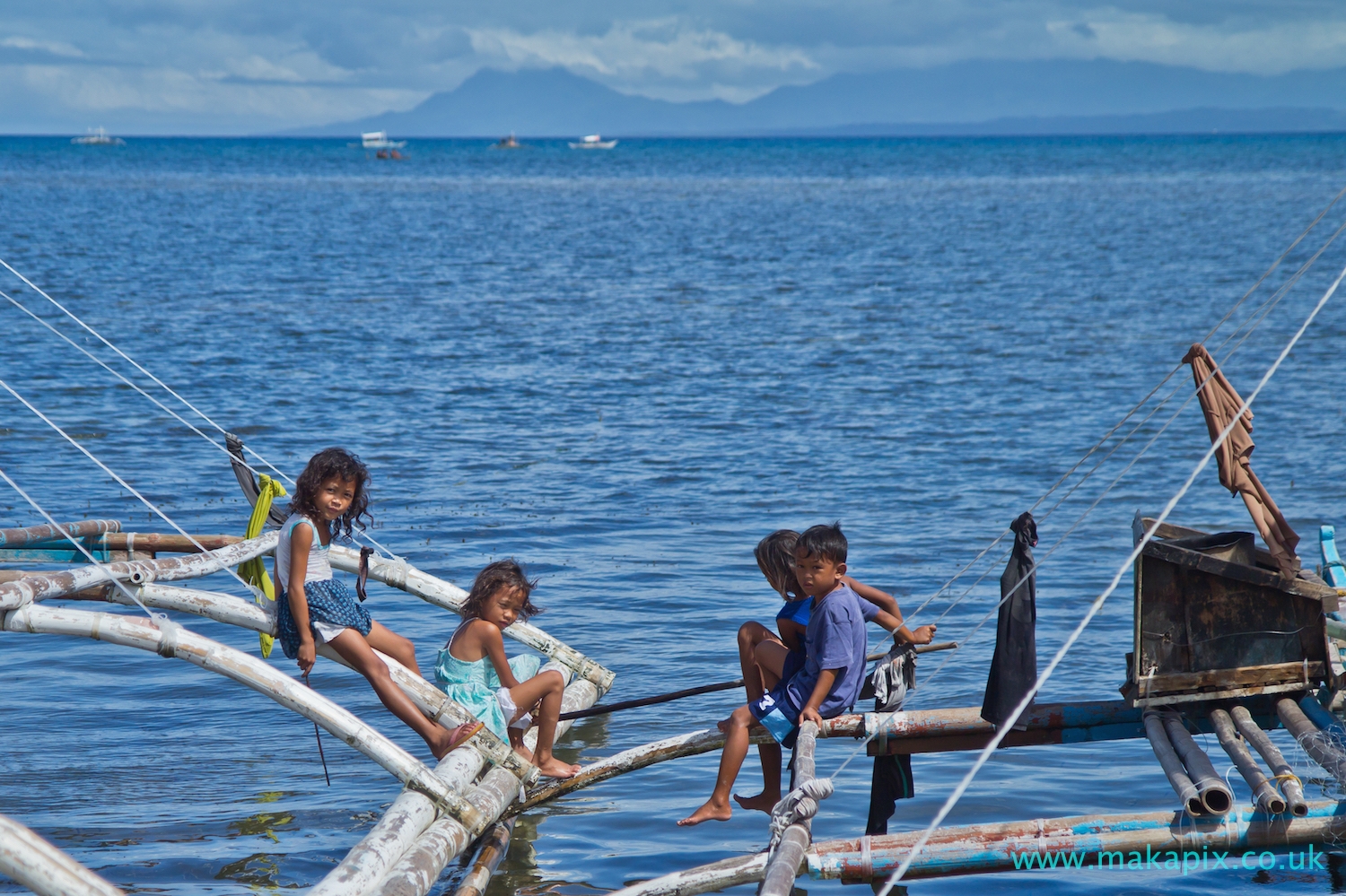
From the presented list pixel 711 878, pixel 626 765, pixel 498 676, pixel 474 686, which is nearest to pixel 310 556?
pixel 474 686

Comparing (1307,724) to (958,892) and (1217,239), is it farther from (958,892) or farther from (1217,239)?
(1217,239)

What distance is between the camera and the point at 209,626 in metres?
10.6

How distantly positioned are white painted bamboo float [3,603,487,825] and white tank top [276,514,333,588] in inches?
24.6

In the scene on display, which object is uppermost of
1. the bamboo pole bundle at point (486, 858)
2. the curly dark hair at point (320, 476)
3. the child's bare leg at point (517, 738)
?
the curly dark hair at point (320, 476)

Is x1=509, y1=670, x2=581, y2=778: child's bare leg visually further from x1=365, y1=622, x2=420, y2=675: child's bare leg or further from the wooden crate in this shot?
the wooden crate

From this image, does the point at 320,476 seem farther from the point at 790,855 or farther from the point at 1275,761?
the point at 1275,761

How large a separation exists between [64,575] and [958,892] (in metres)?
4.66

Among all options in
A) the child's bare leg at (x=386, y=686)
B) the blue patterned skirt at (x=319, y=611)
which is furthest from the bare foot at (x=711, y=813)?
the blue patterned skirt at (x=319, y=611)

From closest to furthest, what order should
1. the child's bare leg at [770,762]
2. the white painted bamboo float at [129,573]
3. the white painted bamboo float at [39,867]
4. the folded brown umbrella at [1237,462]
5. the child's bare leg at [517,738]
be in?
the white painted bamboo float at [39,867], the folded brown umbrella at [1237,462], the white painted bamboo float at [129,573], the child's bare leg at [770,762], the child's bare leg at [517,738]

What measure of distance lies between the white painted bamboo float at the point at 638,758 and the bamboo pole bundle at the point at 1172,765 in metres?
1.78

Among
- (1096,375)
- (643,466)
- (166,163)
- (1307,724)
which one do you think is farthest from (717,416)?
(166,163)

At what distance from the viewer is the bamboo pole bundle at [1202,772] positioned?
5.08 meters

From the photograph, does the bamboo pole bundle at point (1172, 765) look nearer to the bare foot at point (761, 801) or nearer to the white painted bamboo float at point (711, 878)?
the white painted bamboo float at point (711, 878)

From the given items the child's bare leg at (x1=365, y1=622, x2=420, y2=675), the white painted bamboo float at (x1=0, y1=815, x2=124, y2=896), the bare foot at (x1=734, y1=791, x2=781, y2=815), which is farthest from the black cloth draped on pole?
→ the white painted bamboo float at (x1=0, y1=815, x2=124, y2=896)
